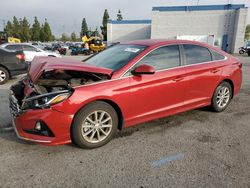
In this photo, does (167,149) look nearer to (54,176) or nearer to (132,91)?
(132,91)

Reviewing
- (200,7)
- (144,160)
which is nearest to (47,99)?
(144,160)


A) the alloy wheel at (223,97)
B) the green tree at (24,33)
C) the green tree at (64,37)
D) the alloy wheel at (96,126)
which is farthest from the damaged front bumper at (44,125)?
the green tree at (64,37)

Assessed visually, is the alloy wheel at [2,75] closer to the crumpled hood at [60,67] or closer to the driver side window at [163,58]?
the crumpled hood at [60,67]

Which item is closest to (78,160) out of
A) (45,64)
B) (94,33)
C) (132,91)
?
(132,91)

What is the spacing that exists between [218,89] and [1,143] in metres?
4.05

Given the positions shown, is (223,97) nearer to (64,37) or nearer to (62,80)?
(62,80)

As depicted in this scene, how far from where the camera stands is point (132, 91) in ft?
10.7

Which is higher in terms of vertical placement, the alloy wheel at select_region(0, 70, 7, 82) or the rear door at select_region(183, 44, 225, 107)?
the rear door at select_region(183, 44, 225, 107)

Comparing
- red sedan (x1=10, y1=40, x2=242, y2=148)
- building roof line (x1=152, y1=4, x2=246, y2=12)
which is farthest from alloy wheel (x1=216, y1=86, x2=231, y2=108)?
building roof line (x1=152, y1=4, x2=246, y2=12)

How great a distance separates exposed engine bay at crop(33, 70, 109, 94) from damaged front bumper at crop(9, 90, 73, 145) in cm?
36

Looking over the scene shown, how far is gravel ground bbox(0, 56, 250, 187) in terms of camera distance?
2460 mm

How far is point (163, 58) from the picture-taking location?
12.2ft

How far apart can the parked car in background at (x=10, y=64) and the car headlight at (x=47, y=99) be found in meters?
5.47

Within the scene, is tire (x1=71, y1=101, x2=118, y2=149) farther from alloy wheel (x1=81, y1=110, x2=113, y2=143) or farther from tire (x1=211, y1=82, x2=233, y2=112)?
tire (x1=211, y1=82, x2=233, y2=112)
